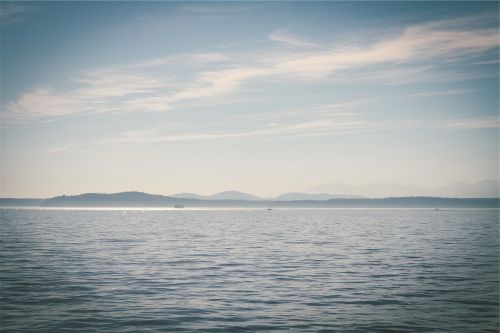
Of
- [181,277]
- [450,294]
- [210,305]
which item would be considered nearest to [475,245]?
[450,294]

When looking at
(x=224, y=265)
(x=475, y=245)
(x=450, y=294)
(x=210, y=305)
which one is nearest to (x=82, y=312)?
(x=210, y=305)

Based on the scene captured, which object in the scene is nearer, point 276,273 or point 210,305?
point 210,305

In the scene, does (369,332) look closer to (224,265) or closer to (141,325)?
(141,325)

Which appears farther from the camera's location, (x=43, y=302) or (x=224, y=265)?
(x=224, y=265)

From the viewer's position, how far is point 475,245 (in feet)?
236

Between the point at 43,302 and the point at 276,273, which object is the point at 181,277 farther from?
the point at 43,302

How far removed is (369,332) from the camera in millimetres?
23844

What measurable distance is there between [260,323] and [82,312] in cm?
1121

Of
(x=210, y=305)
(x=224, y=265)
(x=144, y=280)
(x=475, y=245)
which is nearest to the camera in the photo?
(x=210, y=305)

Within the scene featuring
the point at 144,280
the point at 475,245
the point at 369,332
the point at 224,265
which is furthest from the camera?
the point at 475,245

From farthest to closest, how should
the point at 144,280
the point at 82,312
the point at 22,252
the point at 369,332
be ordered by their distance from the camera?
the point at 22,252
the point at 144,280
the point at 82,312
the point at 369,332

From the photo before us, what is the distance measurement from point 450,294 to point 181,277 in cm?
2207

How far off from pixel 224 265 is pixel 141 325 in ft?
75.0

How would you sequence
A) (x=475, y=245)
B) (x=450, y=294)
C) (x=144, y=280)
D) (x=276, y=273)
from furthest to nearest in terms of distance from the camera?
1. (x=475, y=245)
2. (x=276, y=273)
3. (x=144, y=280)
4. (x=450, y=294)
